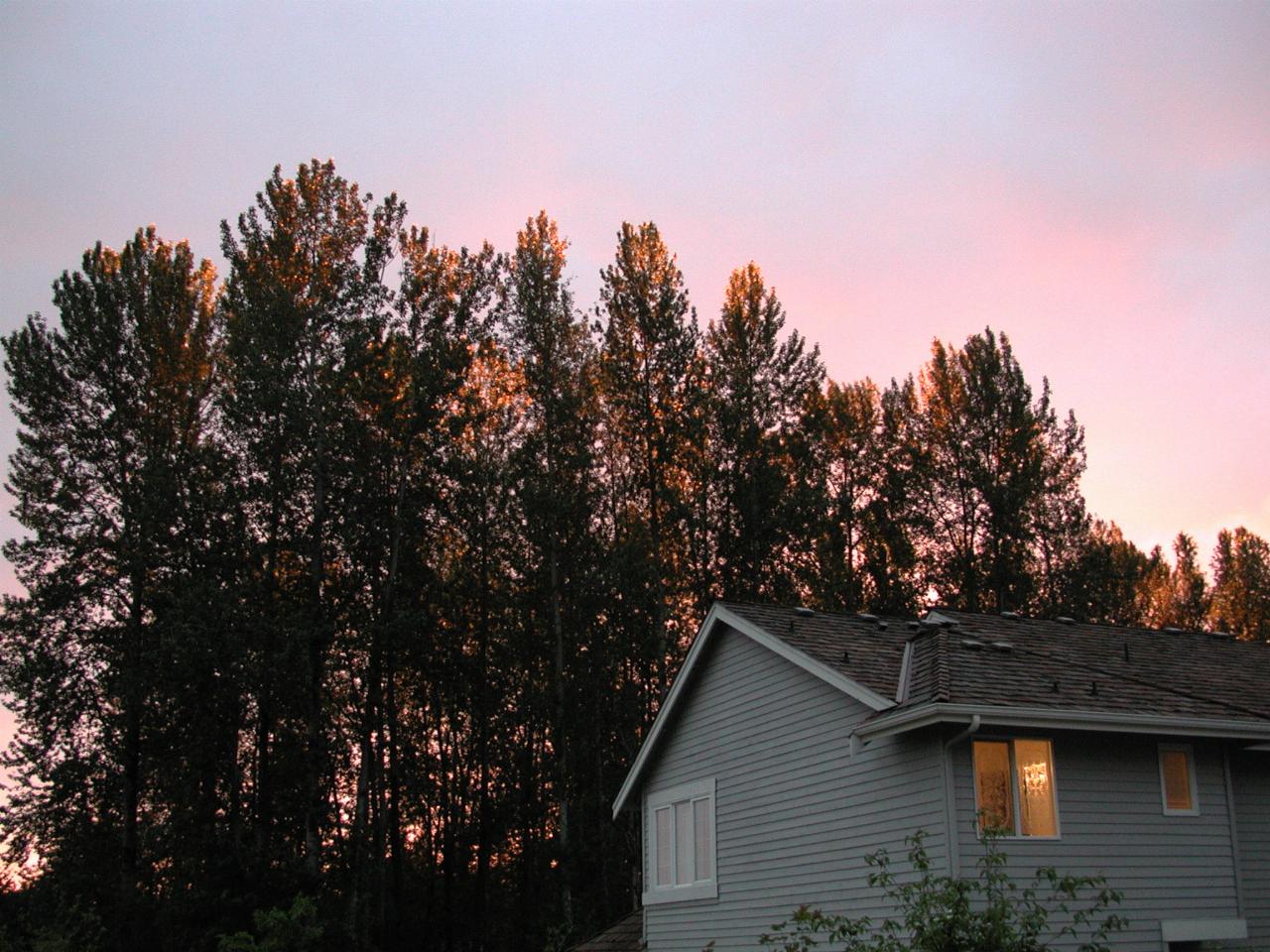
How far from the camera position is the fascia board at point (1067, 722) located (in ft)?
44.8

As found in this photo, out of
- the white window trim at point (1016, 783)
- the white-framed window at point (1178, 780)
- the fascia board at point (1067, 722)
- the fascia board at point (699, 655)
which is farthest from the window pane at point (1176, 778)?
the fascia board at point (699, 655)

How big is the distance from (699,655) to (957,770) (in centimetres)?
619

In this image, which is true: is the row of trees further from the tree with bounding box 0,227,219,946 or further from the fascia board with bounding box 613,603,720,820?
the fascia board with bounding box 613,603,720,820

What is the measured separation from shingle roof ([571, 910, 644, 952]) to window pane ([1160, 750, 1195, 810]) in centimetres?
948

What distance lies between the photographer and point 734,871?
17859 millimetres

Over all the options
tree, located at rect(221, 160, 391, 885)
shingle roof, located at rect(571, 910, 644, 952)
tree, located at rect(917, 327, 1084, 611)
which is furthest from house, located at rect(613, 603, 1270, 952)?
tree, located at rect(917, 327, 1084, 611)

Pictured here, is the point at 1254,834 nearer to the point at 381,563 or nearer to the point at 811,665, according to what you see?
the point at 811,665

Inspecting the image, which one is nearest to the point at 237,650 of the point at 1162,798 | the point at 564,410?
the point at 564,410

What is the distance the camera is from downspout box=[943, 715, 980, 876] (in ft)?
44.3

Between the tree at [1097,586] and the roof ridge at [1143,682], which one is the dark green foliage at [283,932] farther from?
the tree at [1097,586]

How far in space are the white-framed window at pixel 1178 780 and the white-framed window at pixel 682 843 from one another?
21.8ft

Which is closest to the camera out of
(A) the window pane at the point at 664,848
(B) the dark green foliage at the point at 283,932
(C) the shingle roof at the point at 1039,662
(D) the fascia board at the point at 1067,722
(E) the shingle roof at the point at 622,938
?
(D) the fascia board at the point at 1067,722

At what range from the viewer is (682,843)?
19672 mm

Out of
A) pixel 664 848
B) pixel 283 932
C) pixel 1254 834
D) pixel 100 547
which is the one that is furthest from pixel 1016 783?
pixel 100 547
